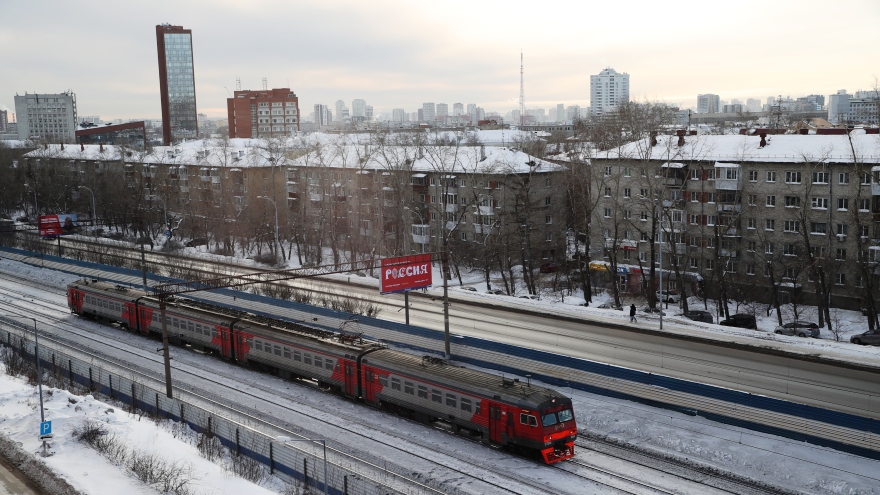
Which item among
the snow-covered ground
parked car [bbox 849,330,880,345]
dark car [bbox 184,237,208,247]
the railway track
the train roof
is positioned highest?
the train roof

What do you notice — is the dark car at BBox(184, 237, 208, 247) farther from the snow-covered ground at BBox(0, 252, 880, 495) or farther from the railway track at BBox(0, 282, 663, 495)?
the snow-covered ground at BBox(0, 252, 880, 495)

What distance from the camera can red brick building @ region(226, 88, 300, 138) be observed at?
166 metres

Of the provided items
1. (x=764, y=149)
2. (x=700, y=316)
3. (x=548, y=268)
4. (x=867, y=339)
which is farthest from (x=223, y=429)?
(x=764, y=149)

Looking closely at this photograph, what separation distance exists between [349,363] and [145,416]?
23.8 feet

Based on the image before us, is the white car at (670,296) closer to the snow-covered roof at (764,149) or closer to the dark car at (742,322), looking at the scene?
the dark car at (742,322)

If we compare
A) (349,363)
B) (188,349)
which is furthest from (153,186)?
(349,363)

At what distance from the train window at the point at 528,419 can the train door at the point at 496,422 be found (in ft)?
2.18

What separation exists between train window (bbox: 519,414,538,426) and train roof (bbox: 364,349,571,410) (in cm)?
25

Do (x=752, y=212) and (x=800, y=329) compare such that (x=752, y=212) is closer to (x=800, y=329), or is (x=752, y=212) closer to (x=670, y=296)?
(x=670, y=296)

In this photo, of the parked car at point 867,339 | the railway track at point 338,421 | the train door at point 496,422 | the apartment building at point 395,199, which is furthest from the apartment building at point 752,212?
the railway track at point 338,421

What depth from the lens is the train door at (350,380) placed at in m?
26.7

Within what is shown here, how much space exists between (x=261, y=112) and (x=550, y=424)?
159 metres

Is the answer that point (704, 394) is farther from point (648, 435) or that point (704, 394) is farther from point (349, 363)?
point (349, 363)

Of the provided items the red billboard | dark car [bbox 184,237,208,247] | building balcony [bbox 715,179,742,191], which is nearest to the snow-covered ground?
the red billboard
